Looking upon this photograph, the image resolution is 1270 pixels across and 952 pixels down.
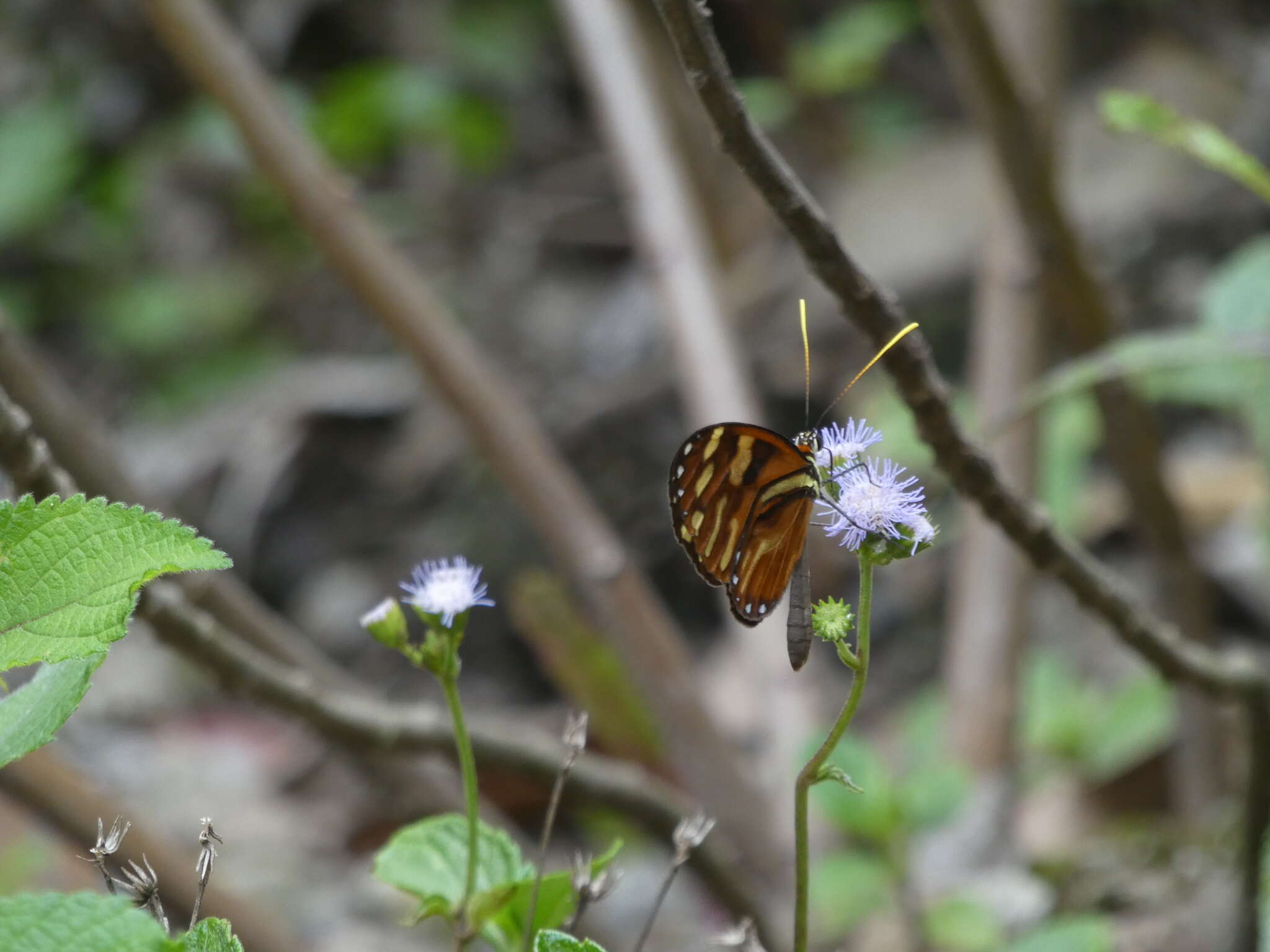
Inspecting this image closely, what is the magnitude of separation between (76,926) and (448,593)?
0.64ft

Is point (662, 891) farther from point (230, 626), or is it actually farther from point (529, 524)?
point (529, 524)

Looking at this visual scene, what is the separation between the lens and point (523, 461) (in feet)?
4.71

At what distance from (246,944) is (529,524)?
133 centimetres

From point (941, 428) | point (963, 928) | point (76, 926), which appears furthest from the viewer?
point (963, 928)

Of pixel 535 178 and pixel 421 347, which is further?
pixel 535 178

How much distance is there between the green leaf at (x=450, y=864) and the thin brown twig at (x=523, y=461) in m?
0.80

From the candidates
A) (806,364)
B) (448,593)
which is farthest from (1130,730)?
(448,593)

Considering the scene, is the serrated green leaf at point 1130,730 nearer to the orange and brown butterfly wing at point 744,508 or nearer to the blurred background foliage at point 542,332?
the blurred background foliage at point 542,332

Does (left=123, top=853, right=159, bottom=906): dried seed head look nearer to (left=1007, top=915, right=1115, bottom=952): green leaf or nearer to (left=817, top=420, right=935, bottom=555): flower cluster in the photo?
(left=817, top=420, right=935, bottom=555): flower cluster

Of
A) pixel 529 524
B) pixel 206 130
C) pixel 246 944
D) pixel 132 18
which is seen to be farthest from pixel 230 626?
pixel 132 18

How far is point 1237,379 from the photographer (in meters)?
1.27

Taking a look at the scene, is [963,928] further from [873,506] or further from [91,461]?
[91,461]

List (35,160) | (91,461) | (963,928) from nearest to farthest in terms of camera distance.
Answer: (91,461) < (963,928) < (35,160)

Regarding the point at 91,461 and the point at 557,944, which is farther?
the point at 91,461
